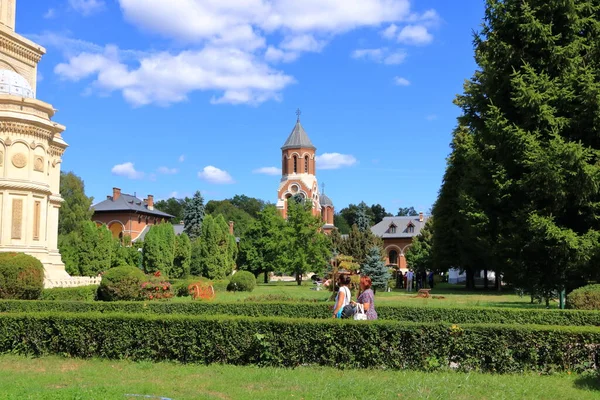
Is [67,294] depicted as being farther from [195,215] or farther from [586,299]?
[195,215]

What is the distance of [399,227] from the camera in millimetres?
77688

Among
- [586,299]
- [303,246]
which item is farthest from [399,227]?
[586,299]

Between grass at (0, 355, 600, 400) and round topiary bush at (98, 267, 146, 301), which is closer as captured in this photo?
grass at (0, 355, 600, 400)

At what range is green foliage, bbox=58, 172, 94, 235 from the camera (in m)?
58.9

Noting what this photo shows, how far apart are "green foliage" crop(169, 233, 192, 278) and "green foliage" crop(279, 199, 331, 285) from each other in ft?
28.6

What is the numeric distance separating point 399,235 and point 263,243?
89.8 ft

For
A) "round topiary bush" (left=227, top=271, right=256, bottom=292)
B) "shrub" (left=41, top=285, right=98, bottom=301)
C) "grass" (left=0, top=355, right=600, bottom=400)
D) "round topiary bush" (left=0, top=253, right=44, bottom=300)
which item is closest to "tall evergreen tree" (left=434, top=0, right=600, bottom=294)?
"grass" (left=0, top=355, right=600, bottom=400)

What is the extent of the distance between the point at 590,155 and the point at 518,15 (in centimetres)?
501

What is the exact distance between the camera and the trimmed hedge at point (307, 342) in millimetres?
9273

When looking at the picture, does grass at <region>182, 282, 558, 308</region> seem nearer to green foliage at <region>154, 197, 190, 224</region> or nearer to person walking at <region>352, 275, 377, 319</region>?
person walking at <region>352, 275, 377, 319</region>

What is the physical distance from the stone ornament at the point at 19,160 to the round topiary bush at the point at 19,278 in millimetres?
8388

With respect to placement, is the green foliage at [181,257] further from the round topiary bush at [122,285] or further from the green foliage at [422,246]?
the round topiary bush at [122,285]

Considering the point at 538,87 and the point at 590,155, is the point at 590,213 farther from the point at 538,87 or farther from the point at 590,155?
the point at 538,87

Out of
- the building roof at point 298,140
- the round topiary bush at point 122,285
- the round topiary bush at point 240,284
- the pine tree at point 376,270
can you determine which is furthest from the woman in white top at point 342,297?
the building roof at point 298,140
